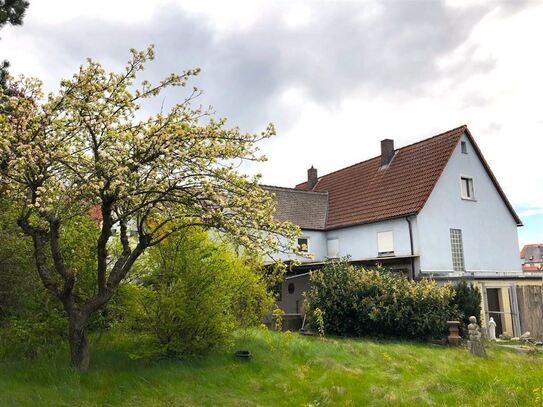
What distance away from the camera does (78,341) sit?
10.2 meters

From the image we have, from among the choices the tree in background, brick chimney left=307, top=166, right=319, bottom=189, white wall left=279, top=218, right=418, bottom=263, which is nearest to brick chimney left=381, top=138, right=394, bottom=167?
white wall left=279, top=218, right=418, bottom=263

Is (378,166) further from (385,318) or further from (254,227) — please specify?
(254,227)

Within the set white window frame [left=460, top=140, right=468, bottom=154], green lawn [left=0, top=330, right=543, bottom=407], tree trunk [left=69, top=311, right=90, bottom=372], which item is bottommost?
green lawn [left=0, top=330, right=543, bottom=407]

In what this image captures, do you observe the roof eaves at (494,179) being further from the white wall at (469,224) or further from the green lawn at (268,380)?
the green lawn at (268,380)

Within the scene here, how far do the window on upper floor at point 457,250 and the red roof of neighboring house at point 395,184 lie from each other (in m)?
3.07

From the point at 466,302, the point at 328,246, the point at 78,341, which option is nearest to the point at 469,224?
the point at 328,246

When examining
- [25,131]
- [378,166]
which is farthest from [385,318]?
[378,166]

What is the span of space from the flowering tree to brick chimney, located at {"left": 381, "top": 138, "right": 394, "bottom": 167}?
21443mm

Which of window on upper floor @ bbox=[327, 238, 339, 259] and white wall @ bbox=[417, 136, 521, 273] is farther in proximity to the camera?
window on upper floor @ bbox=[327, 238, 339, 259]

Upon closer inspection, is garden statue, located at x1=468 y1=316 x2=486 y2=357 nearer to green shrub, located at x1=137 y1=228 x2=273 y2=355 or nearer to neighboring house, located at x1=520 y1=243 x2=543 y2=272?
green shrub, located at x1=137 y1=228 x2=273 y2=355

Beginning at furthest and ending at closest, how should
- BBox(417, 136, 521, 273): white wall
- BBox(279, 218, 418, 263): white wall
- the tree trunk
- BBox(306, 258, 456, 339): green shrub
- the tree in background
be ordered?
BBox(279, 218, 418, 263): white wall → BBox(417, 136, 521, 273): white wall → BBox(306, 258, 456, 339): green shrub → the tree in background → the tree trunk

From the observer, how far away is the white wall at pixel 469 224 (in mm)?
25062

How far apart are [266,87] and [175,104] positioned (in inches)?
202

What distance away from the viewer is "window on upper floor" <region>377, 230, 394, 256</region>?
26156 mm
